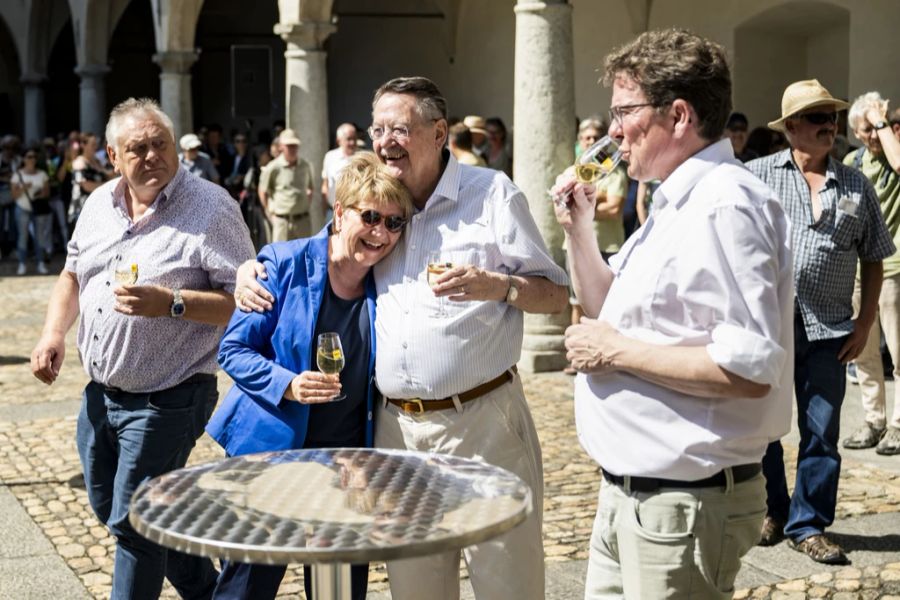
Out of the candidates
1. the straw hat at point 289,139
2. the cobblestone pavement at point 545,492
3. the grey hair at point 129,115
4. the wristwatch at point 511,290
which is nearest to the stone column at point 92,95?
the straw hat at point 289,139

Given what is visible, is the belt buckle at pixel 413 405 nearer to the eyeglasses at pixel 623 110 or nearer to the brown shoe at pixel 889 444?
the eyeglasses at pixel 623 110

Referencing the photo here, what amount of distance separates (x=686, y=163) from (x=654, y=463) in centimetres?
60

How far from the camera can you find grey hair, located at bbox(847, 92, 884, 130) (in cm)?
685

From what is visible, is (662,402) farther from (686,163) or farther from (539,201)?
(539,201)

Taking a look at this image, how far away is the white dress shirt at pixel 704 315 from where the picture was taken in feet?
8.38

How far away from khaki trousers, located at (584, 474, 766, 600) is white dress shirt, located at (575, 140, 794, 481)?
0.19ft

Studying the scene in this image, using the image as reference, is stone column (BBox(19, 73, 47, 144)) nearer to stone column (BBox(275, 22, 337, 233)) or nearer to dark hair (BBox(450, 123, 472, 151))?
stone column (BBox(275, 22, 337, 233))

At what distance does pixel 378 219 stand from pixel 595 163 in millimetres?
558

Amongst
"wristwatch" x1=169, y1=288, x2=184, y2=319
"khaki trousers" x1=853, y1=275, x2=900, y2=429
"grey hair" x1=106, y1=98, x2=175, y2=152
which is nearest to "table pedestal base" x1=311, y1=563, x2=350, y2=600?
"wristwatch" x1=169, y1=288, x2=184, y2=319

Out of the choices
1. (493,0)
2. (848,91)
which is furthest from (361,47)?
(848,91)

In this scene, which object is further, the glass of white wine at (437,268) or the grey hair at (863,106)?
the grey hair at (863,106)

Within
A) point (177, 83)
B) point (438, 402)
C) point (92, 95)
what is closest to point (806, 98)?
point (438, 402)

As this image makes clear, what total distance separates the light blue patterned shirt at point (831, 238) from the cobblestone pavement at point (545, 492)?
3.06 ft

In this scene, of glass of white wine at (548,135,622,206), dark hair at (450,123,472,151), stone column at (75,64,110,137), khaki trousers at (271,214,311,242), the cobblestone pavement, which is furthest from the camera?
stone column at (75,64,110,137)
